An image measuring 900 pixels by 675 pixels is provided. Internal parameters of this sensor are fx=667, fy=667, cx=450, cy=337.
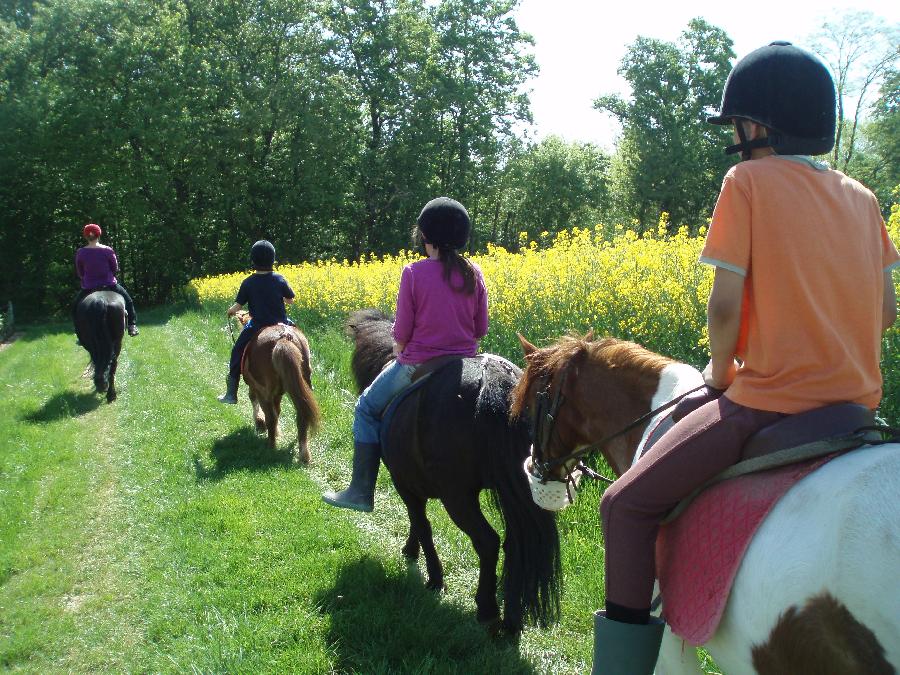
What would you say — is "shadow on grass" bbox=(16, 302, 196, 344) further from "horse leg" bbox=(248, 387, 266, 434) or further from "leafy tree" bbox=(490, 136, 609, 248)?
"leafy tree" bbox=(490, 136, 609, 248)

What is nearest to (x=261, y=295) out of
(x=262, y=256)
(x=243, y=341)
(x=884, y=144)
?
(x=262, y=256)

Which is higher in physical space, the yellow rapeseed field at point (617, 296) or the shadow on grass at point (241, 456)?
the yellow rapeseed field at point (617, 296)

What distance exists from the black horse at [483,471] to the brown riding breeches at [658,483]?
1.49m

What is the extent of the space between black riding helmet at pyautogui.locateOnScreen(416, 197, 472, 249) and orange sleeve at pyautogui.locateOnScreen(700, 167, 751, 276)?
7.50ft

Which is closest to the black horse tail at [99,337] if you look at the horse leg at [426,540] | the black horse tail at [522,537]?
the horse leg at [426,540]

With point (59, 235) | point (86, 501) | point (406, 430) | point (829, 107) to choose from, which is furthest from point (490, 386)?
point (59, 235)

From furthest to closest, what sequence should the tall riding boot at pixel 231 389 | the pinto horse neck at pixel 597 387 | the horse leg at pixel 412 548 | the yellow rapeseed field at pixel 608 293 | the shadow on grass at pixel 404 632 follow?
the tall riding boot at pixel 231 389
the yellow rapeseed field at pixel 608 293
the horse leg at pixel 412 548
the shadow on grass at pixel 404 632
the pinto horse neck at pixel 597 387

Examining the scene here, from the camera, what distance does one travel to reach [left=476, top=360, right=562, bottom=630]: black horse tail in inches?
145

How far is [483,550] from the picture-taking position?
12.8 feet

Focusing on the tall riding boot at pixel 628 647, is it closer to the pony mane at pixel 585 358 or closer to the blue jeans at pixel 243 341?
the pony mane at pixel 585 358

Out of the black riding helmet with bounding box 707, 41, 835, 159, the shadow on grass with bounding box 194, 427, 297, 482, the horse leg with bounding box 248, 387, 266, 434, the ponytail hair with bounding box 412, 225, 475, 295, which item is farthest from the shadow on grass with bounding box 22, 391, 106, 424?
the black riding helmet with bounding box 707, 41, 835, 159

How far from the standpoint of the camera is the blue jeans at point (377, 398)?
434cm

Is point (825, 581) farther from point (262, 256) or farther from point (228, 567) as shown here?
point (262, 256)

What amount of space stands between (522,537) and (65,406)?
350 inches
